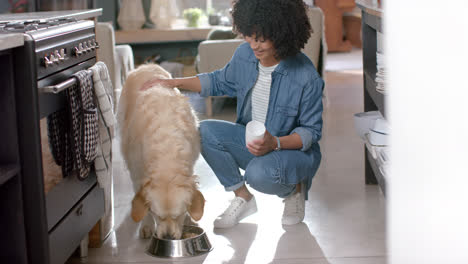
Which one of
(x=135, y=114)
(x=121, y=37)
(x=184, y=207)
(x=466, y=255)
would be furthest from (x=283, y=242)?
(x=121, y=37)

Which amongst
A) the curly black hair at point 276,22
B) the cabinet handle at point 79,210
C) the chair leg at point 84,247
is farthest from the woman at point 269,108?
the cabinet handle at point 79,210

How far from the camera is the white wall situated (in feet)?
2.36

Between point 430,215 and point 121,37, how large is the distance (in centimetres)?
659

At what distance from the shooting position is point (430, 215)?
2.48 ft

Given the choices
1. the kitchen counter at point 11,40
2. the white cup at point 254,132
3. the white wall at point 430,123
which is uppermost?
the kitchen counter at point 11,40

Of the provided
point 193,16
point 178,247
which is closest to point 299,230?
point 178,247

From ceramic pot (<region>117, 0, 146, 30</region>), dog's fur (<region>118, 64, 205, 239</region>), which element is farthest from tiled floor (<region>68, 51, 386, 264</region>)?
ceramic pot (<region>117, 0, 146, 30</region>)

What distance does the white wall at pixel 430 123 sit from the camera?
2.36 ft

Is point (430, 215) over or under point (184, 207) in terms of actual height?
over

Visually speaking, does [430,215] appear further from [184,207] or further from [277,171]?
[277,171]

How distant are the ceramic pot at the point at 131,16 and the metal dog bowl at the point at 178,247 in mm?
5156

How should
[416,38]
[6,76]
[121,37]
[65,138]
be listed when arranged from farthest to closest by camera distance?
[121,37]
[65,138]
[6,76]
[416,38]

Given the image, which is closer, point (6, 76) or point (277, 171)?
point (6, 76)

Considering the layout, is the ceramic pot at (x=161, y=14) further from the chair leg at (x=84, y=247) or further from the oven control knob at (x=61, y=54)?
the oven control knob at (x=61, y=54)
